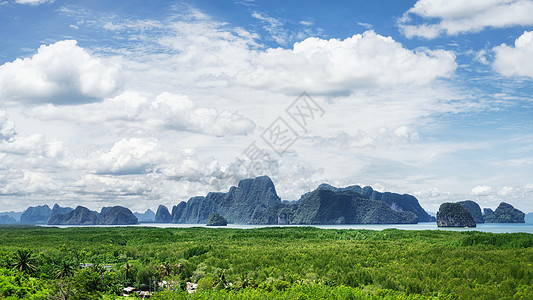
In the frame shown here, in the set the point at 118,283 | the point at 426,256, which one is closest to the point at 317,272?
the point at 426,256

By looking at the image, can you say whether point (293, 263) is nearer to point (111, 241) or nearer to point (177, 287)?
point (177, 287)

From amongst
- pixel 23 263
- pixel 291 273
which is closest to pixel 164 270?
pixel 23 263

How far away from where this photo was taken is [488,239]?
119m

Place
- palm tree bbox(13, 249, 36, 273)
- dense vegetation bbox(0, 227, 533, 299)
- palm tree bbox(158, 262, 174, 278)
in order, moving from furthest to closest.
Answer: palm tree bbox(158, 262, 174, 278)
palm tree bbox(13, 249, 36, 273)
dense vegetation bbox(0, 227, 533, 299)

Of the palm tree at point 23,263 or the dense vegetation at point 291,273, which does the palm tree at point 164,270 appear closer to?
the dense vegetation at point 291,273

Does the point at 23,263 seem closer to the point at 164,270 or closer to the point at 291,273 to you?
the point at 164,270

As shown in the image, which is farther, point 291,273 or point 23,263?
point 23,263

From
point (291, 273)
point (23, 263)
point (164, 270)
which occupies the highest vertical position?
point (23, 263)

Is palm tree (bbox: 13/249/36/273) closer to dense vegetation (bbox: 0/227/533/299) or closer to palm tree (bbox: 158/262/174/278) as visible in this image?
dense vegetation (bbox: 0/227/533/299)

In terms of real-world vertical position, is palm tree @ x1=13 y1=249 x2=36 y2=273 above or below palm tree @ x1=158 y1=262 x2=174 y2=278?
above

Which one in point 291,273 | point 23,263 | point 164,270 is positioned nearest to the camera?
point 291,273

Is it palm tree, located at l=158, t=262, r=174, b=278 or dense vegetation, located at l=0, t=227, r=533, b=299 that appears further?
palm tree, located at l=158, t=262, r=174, b=278

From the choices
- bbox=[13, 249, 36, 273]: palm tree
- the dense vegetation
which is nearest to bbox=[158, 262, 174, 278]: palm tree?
the dense vegetation

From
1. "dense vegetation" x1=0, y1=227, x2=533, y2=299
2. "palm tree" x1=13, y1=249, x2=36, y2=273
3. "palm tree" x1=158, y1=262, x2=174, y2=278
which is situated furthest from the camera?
"palm tree" x1=158, y1=262, x2=174, y2=278
